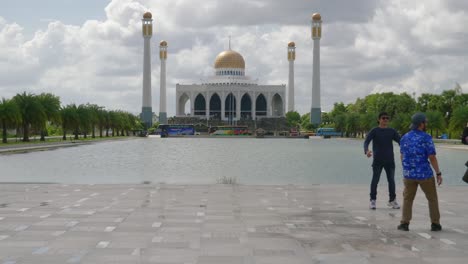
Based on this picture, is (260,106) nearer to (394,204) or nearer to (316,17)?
(316,17)

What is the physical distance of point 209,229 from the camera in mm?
8922

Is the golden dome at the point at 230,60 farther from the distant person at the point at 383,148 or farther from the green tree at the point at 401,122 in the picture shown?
the distant person at the point at 383,148

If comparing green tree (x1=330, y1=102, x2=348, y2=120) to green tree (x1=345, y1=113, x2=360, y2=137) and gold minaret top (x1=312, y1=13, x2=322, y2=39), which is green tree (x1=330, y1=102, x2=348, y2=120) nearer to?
gold minaret top (x1=312, y1=13, x2=322, y2=39)

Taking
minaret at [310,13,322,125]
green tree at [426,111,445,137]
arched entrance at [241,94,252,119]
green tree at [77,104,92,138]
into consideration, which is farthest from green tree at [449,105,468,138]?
arched entrance at [241,94,252,119]

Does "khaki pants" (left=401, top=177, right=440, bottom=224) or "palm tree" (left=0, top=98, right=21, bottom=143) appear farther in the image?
"palm tree" (left=0, top=98, right=21, bottom=143)

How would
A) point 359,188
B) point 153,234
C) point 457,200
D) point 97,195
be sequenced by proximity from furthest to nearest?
point 359,188
point 97,195
point 457,200
point 153,234

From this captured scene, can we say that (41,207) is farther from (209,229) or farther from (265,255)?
(265,255)

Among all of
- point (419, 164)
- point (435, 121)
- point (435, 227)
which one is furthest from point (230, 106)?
point (435, 227)

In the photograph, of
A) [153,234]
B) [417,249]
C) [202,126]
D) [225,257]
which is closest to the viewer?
[225,257]

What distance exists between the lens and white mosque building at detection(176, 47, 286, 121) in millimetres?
150250

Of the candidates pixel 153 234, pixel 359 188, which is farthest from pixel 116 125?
pixel 153 234

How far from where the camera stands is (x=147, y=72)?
12350 centimetres

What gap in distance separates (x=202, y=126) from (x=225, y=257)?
12215 centimetres

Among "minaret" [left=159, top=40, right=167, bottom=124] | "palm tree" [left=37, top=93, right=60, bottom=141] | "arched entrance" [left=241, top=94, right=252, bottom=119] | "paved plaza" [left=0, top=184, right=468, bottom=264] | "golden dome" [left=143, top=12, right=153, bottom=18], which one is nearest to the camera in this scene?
"paved plaza" [left=0, top=184, right=468, bottom=264]
